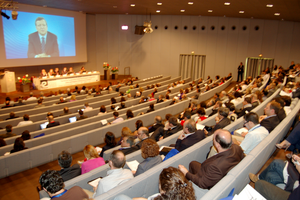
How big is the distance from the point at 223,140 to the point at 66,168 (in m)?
2.22

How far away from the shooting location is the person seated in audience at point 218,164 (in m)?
2.31

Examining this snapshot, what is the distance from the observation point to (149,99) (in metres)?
8.57

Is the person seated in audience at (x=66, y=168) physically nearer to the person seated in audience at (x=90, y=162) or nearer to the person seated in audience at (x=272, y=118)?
the person seated in audience at (x=90, y=162)

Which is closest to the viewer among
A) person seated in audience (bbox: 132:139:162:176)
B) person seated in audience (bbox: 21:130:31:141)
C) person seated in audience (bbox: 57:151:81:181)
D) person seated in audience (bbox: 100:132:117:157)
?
person seated in audience (bbox: 132:139:162:176)

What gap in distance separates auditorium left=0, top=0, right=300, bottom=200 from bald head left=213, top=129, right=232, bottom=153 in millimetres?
13

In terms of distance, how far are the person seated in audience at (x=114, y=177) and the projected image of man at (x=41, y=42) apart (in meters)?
12.4

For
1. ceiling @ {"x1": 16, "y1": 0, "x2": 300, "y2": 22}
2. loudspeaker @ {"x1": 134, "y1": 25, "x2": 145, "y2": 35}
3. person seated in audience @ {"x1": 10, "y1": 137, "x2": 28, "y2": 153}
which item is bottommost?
person seated in audience @ {"x1": 10, "y1": 137, "x2": 28, "y2": 153}

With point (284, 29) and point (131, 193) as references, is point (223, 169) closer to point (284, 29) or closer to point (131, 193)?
point (131, 193)

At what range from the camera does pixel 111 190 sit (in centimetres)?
229

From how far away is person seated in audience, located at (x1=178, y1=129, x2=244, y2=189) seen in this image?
2314mm

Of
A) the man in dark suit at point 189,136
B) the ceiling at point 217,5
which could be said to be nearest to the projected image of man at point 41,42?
the ceiling at point 217,5

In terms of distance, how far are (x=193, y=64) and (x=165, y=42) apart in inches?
108

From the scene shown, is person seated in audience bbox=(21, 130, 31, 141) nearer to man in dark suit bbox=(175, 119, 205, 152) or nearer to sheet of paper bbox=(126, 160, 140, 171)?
sheet of paper bbox=(126, 160, 140, 171)

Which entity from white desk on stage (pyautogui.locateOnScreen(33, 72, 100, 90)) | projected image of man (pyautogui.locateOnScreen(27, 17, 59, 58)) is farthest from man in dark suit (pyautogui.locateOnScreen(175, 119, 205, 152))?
projected image of man (pyautogui.locateOnScreen(27, 17, 59, 58))
